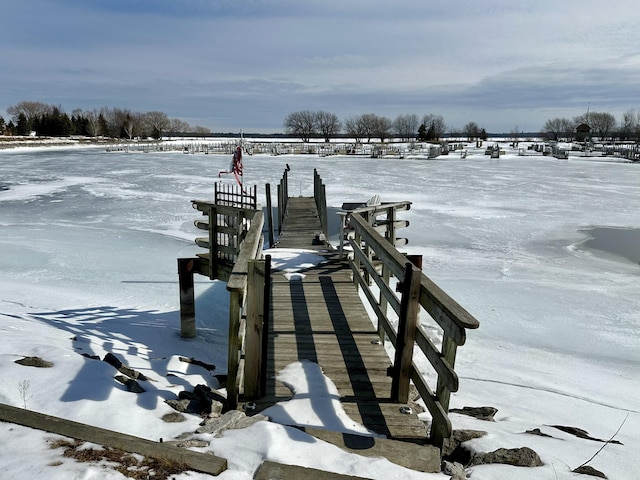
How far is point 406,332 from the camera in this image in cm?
369

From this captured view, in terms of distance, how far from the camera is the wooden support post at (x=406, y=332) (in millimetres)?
3570

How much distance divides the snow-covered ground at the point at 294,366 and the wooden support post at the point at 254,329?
1.32 feet

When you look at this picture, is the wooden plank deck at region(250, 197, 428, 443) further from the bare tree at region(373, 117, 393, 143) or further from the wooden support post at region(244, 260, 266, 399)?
the bare tree at region(373, 117, 393, 143)

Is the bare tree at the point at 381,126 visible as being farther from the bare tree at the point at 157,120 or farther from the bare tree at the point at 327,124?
the bare tree at the point at 157,120

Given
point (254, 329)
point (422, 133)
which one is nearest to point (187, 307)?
point (254, 329)

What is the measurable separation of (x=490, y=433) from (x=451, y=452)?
1.95 ft

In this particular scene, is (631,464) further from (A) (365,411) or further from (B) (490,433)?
(A) (365,411)

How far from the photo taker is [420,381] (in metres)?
3.62

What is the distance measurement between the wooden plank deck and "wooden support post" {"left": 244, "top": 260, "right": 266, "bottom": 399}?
0.58 ft

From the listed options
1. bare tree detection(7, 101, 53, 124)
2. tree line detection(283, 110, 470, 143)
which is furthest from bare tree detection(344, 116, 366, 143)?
bare tree detection(7, 101, 53, 124)

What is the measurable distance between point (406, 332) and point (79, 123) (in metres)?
122

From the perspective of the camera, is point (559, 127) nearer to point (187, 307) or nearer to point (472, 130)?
point (472, 130)

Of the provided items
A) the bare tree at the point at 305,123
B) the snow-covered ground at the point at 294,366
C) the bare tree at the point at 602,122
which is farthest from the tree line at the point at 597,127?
the snow-covered ground at the point at 294,366

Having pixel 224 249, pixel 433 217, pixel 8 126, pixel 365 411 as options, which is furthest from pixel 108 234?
pixel 8 126
